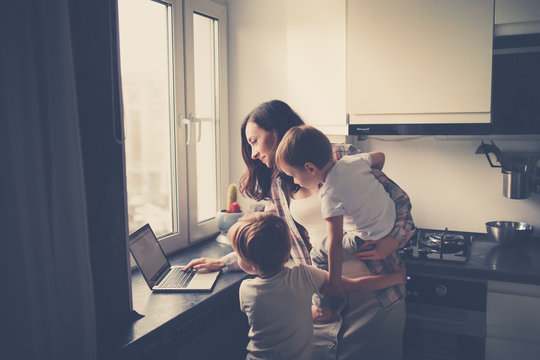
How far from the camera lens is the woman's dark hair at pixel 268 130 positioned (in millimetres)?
1845

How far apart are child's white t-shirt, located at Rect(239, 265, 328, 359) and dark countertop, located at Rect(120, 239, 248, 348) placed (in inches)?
8.5

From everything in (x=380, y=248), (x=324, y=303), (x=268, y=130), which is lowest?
(x=324, y=303)

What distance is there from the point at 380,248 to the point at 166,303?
2.59 feet

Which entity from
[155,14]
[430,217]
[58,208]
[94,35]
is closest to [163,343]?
[58,208]

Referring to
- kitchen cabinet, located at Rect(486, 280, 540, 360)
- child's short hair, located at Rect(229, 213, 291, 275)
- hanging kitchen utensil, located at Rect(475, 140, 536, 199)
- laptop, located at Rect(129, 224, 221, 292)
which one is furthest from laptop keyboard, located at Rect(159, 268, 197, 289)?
hanging kitchen utensil, located at Rect(475, 140, 536, 199)

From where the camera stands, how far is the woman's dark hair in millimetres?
1845

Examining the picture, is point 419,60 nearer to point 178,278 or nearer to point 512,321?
point 512,321

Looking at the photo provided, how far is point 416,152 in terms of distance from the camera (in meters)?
2.60

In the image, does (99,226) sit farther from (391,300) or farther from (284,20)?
(284,20)

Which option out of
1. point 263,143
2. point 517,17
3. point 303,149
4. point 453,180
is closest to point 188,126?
point 263,143

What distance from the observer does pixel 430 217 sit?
8.52ft

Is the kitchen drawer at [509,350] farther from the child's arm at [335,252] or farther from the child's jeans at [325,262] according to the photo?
the child's arm at [335,252]

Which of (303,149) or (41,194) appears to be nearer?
(41,194)

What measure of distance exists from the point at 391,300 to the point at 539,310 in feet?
2.39
